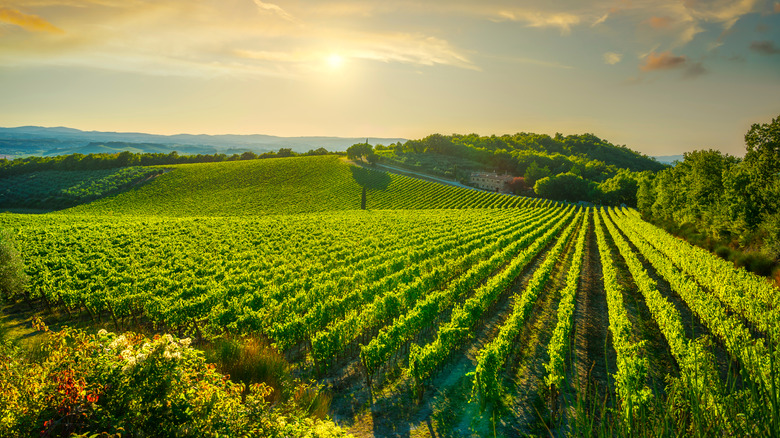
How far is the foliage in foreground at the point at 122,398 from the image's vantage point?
6367mm

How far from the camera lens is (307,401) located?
1303cm

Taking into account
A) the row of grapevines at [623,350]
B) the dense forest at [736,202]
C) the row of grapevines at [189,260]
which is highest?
the dense forest at [736,202]

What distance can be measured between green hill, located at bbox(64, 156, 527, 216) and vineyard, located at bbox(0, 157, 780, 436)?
46566 mm

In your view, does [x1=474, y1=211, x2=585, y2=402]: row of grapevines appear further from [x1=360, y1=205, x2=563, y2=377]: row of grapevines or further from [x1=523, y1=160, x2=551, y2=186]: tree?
[x1=523, y1=160, x2=551, y2=186]: tree

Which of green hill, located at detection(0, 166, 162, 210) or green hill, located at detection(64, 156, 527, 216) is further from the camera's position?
green hill, located at detection(0, 166, 162, 210)

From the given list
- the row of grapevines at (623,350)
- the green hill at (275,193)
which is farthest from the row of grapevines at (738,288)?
the green hill at (275,193)

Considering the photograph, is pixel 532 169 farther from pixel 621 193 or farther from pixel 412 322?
pixel 412 322

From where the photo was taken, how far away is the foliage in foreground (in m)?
6.37

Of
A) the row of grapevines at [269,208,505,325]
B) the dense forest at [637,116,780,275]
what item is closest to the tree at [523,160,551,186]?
the dense forest at [637,116,780,275]

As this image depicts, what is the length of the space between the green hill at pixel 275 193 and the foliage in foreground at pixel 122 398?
273 ft

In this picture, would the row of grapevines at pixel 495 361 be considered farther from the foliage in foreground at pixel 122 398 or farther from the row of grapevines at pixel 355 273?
the row of grapevines at pixel 355 273

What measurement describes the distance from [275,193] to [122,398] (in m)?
100

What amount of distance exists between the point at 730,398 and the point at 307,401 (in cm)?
1288

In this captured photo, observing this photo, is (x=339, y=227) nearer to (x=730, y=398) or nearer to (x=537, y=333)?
(x=537, y=333)
